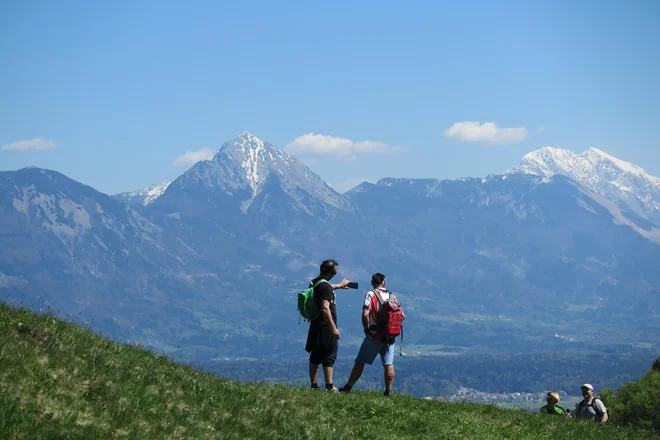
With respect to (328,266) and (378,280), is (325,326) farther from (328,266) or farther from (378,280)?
(378,280)

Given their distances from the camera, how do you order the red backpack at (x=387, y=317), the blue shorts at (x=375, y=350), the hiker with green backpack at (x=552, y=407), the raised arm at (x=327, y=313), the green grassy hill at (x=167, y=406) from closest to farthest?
the green grassy hill at (x=167, y=406) < the raised arm at (x=327, y=313) < the red backpack at (x=387, y=317) < the blue shorts at (x=375, y=350) < the hiker with green backpack at (x=552, y=407)

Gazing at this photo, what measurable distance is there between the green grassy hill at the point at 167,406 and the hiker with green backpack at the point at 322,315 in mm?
980

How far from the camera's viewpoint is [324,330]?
61.1 ft

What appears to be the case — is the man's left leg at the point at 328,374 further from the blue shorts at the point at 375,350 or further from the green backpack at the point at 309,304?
the green backpack at the point at 309,304

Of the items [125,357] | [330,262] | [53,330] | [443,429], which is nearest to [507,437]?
[443,429]

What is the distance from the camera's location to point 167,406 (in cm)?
1284

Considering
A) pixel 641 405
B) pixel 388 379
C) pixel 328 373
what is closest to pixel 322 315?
pixel 328 373

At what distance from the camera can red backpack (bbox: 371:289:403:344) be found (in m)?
19.0

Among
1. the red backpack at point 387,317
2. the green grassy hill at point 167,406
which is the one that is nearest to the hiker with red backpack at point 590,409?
the green grassy hill at point 167,406

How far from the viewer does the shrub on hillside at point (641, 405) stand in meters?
59.2

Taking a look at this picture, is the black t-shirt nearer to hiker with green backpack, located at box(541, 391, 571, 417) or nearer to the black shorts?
the black shorts

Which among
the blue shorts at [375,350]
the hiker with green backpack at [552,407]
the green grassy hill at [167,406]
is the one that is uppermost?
the blue shorts at [375,350]

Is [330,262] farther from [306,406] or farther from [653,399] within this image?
[653,399]

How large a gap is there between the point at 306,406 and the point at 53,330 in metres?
5.08
